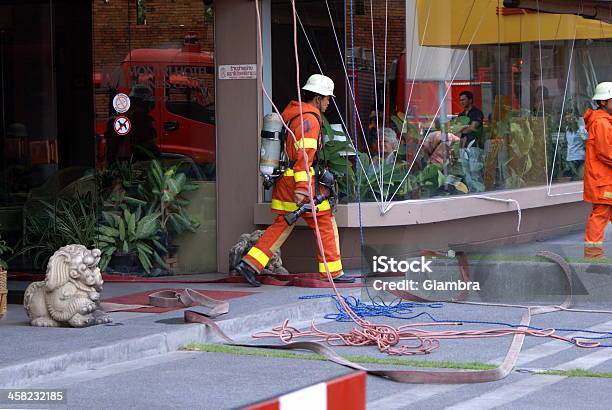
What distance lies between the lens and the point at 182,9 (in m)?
12.8

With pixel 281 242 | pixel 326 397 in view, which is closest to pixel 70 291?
pixel 281 242

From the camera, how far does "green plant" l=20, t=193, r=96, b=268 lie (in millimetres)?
12219

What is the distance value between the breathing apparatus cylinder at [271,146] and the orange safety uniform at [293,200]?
0.12 metres

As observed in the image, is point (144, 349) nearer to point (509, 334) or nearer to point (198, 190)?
point (509, 334)

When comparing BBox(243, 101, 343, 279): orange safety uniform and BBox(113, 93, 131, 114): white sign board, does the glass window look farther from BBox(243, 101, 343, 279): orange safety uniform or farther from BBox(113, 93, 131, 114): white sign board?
BBox(113, 93, 131, 114): white sign board

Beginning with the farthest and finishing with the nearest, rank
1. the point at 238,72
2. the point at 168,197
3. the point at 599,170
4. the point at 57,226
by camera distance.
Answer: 1. the point at 599,170
2. the point at 168,197
3. the point at 238,72
4. the point at 57,226

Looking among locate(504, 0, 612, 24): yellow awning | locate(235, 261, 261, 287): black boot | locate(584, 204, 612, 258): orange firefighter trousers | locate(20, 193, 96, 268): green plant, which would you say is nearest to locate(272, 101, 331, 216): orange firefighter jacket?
locate(235, 261, 261, 287): black boot

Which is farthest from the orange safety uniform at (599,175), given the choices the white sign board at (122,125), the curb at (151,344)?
the white sign board at (122,125)

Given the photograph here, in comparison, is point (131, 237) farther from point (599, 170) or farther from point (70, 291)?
point (599, 170)

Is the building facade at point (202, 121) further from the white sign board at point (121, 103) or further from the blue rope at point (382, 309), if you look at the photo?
the blue rope at point (382, 309)

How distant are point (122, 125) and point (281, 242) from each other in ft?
8.86

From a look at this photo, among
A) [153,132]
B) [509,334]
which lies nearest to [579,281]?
[509,334]

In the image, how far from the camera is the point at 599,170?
13.4 meters

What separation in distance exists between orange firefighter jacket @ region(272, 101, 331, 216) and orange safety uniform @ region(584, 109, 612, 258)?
3594mm
